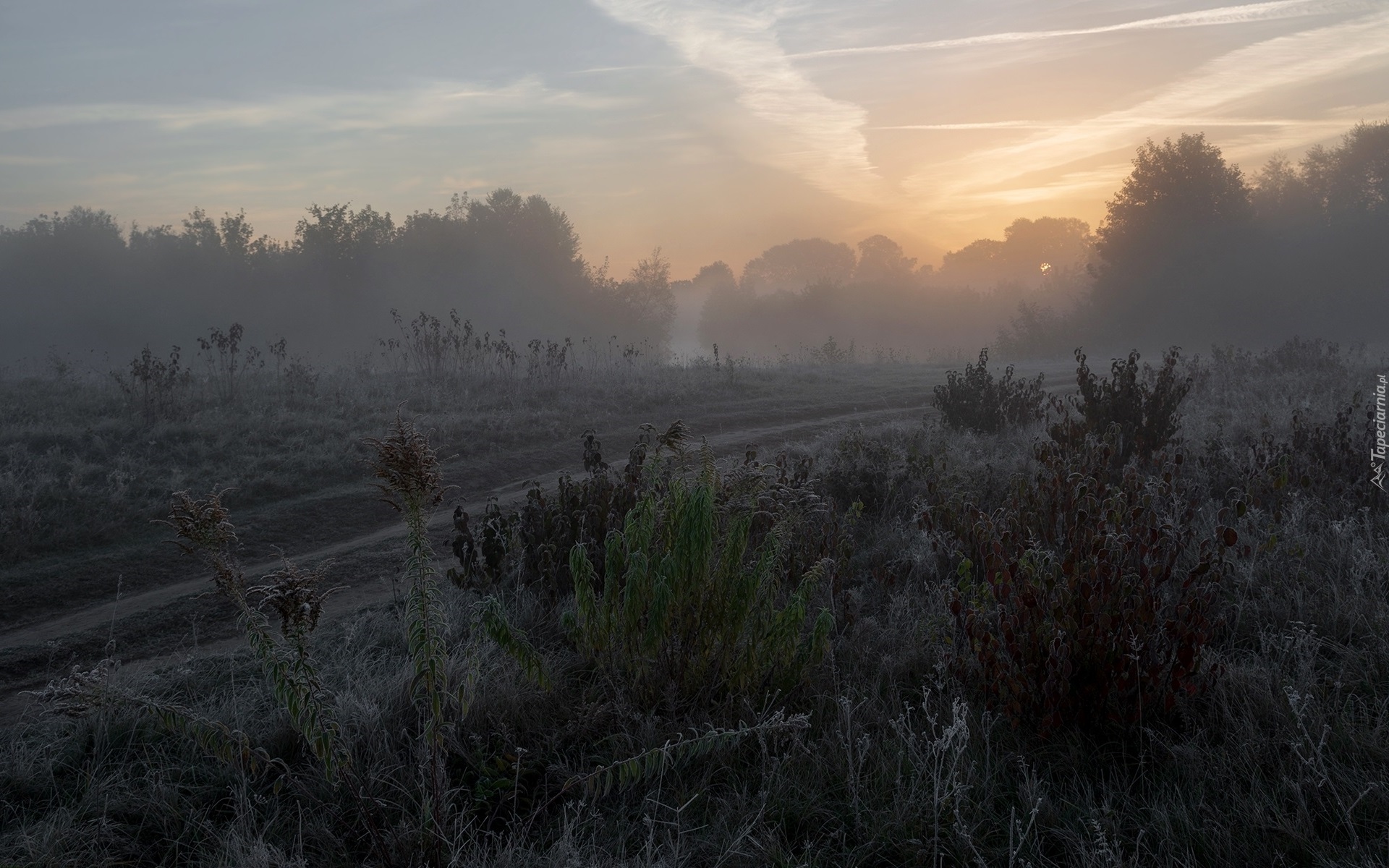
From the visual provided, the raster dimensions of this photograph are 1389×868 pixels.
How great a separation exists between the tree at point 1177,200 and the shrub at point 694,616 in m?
40.9

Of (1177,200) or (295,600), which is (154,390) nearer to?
(295,600)

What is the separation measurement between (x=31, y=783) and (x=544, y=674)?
224 cm

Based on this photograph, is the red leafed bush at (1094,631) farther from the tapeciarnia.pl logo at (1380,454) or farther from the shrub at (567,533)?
the tapeciarnia.pl logo at (1380,454)

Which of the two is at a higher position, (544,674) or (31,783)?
(544,674)

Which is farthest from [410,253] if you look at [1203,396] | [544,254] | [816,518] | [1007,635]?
[1007,635]

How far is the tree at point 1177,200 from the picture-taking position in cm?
3634

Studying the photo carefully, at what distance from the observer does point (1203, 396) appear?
14469 millimetres

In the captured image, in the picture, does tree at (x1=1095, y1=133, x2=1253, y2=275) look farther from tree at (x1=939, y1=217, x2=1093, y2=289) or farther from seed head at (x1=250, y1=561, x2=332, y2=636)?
seed head at (x1=250, y1=561, x2=332, y2=636)

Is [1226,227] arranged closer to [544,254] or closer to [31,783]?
[544,254]

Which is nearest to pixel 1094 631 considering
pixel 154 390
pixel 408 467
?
pixel 408 467

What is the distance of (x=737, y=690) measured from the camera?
3.64 m

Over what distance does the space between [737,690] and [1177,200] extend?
4163 centimetres

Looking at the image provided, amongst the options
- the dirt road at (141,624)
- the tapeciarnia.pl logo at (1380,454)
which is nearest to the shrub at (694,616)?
the dirt road at (141,624)

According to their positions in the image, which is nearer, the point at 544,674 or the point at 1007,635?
the point at 544,674
